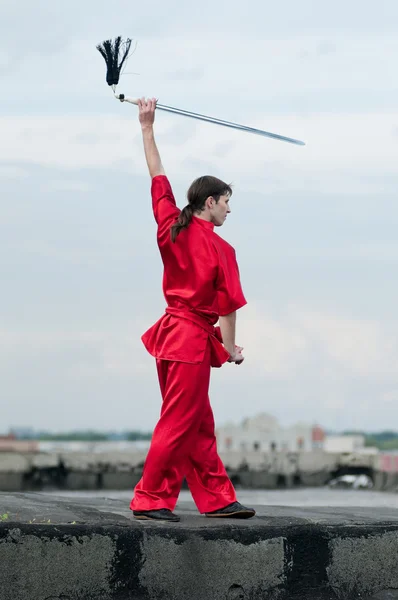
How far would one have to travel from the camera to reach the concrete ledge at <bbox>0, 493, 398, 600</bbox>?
16.7 feet

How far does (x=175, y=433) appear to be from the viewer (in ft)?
18.4

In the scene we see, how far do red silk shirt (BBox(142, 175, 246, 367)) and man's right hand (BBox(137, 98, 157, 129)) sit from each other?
0.41 m

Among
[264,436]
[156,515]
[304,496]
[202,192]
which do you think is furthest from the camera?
[264,436]

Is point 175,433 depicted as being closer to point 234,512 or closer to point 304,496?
point 234,512

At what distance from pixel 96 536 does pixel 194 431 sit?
80 centimetres

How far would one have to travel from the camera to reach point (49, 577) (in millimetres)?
5090

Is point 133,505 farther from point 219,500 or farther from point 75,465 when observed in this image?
point 75,465

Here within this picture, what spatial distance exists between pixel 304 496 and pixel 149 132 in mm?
10600

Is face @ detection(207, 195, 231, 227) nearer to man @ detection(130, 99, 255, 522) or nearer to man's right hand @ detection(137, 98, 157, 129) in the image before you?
man @ detection(130, 99, 255, 522)

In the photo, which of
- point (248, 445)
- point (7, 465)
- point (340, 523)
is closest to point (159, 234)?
point (340, 523)

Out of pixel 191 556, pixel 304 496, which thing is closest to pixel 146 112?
pixel 191 556

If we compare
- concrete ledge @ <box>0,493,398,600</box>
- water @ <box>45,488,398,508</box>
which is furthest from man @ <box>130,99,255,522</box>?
water @ <box>45,488,398,508</box>

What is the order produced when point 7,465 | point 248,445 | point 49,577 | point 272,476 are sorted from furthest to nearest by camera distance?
point 248,445
point 272,476
point 7,465
point 49,577

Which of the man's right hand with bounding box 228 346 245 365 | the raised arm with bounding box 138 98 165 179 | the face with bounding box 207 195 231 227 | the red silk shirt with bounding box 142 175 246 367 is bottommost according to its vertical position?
the man's right hand with bounding box 228 346 245 365
